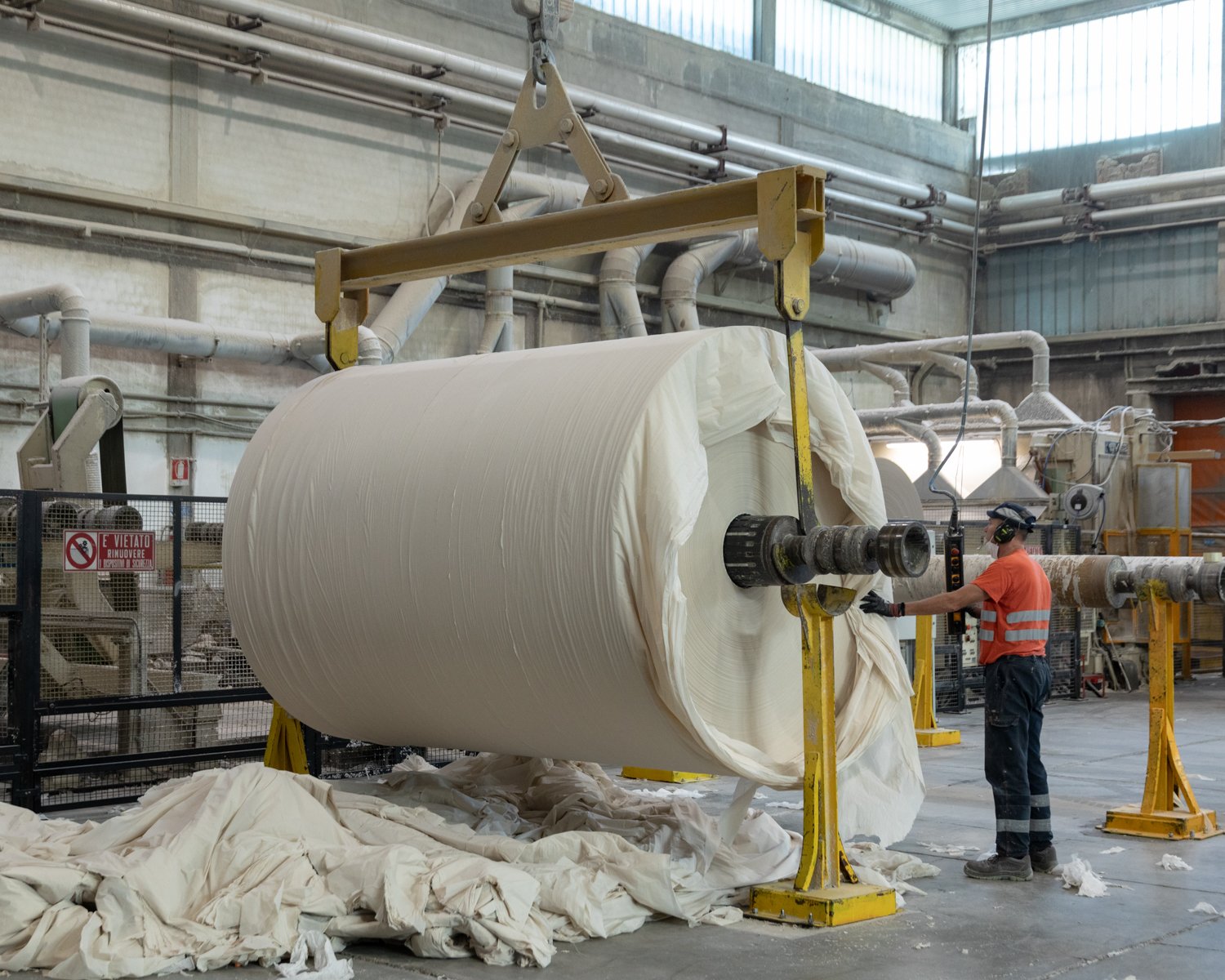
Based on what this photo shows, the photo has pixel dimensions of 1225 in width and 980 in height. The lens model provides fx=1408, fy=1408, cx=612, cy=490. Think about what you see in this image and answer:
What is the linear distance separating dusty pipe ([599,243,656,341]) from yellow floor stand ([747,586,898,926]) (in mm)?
12946

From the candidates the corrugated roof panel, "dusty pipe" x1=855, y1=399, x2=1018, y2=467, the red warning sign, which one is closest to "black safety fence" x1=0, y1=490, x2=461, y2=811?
the red warning sign

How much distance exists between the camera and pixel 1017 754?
20.2 ft

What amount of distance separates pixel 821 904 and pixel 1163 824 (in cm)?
285

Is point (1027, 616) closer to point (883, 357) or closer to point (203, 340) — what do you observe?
point (203, 340)

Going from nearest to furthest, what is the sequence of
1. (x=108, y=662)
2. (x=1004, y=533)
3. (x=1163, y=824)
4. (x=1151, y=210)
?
(x=1004, y=533) < (x=1163, y=824) < (x=108, y=662) < (x=1151, y=210)

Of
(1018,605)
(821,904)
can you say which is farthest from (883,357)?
(821,904)

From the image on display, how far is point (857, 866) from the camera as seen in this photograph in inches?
226

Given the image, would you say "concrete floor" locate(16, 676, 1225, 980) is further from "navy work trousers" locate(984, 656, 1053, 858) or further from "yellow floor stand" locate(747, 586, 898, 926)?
"navy work trousers" locate(984, 656, 1053, 858)

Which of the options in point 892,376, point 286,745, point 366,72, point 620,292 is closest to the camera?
point 286,745

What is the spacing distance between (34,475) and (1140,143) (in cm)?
1885

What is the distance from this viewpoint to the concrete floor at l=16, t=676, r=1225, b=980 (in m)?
4.68

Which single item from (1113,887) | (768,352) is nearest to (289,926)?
(768,352)

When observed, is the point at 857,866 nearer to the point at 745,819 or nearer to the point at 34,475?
the point at 745,819

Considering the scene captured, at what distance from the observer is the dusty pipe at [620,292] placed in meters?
18.1
